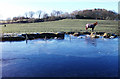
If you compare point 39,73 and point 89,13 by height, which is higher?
point 89,13

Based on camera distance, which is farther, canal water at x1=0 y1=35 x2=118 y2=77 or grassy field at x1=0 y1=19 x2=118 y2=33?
grassy field at x1=0 y1=19 x2=118 y2=33

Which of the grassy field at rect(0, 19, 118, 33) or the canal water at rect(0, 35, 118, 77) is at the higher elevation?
the grassy field at rect(0, 19, 118, 33)

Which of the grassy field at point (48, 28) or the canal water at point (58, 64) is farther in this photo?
the grassy field at point (48, 28)

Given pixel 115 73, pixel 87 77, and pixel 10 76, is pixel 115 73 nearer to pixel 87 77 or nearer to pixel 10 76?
pixel 87 77

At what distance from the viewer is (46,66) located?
873 cm

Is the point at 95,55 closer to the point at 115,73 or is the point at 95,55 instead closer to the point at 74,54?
the point at 74,54

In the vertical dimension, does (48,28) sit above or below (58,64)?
above

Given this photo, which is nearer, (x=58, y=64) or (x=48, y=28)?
(x=58, y=64)

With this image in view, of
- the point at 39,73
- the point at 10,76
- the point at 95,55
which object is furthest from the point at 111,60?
the point at 10,76

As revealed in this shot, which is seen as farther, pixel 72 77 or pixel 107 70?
Result: pixel 107 70

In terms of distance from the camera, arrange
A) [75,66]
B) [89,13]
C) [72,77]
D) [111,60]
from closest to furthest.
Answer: [72,77]
[75,66]
[111,60]
[89,13]

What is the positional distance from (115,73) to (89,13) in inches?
1793

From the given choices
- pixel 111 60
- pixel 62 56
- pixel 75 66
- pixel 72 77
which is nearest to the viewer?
pixel 72 77

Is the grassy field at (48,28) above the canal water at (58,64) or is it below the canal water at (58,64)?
above
